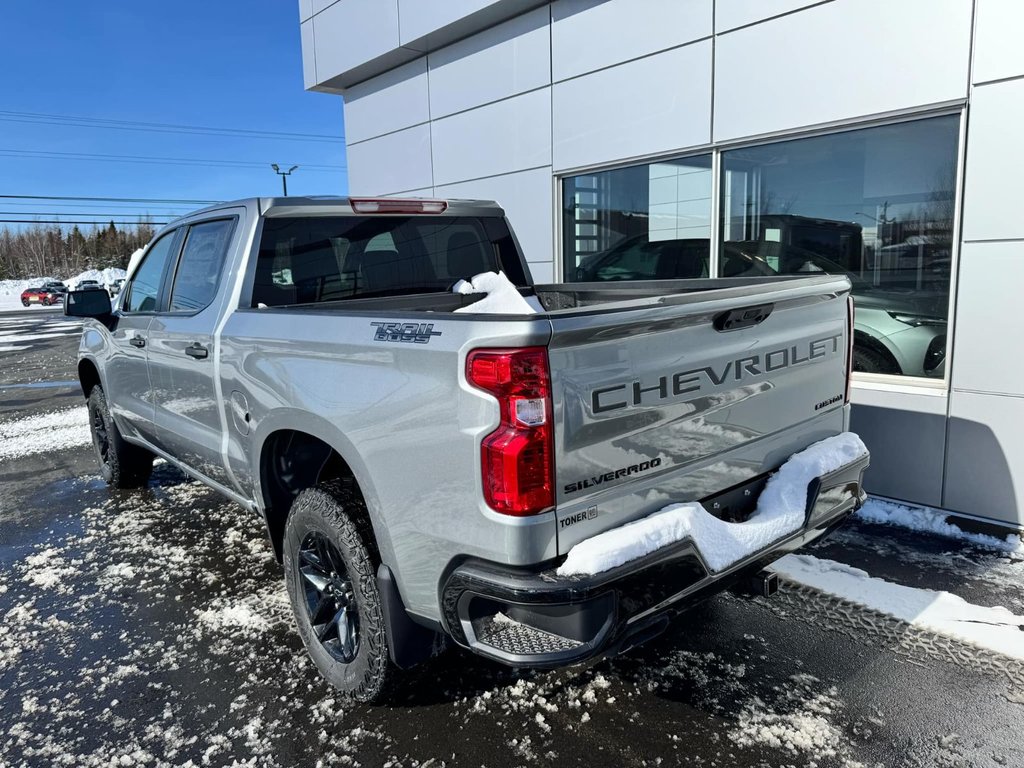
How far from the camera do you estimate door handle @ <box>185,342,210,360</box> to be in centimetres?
371

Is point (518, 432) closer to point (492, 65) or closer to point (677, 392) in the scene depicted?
point (677, 392)

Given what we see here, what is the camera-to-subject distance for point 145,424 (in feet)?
15.8

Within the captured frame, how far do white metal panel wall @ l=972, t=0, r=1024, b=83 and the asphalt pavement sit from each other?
115 inches

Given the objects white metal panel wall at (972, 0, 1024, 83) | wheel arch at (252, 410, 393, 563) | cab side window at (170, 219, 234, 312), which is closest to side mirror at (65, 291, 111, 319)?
cab side window at (170, 219, 234, 312)

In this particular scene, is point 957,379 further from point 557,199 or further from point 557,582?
point 557,199

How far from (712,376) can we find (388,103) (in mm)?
9068

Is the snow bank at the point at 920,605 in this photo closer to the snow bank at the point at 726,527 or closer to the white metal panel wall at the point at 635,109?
the snow bank at the point at 726,527

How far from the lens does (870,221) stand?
5426 mm

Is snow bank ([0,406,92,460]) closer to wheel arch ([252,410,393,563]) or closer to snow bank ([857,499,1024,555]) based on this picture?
wheel arch ([252,410,393,563])

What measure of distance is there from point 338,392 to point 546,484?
0.97 metres

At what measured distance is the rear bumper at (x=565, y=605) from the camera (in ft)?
6.92

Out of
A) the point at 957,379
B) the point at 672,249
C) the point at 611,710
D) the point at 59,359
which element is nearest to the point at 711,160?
the point at 672,249

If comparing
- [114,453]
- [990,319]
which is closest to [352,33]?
[114,453]

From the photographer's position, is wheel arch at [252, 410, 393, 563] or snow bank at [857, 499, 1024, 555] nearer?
wheel arch at [252, 410, 393, 563]
